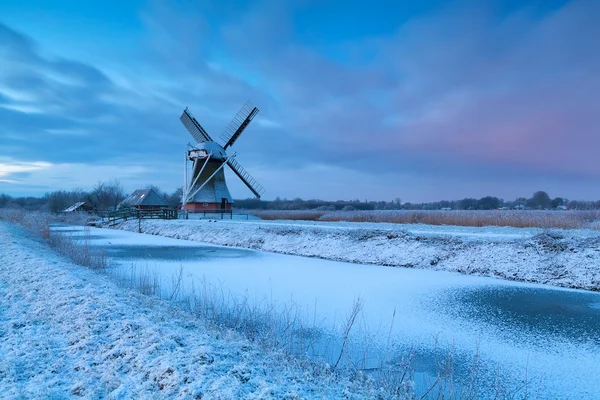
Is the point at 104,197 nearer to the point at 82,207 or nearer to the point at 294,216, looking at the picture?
the point at 82,207

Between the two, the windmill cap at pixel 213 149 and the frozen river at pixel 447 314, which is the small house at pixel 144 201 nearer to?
the windmill cap at pixel 213 149

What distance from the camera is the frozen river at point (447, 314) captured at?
5.06 metres

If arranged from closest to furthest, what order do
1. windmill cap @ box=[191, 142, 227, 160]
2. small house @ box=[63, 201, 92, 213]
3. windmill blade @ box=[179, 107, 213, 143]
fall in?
windmill cap @ box=[191, 142, 227, 160] → windmill blade @ box=[179, 107, 213, 143] → small house @ box=[63, 201, 92, 213]

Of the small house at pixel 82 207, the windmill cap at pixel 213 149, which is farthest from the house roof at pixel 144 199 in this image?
the small house at pixel 82 207

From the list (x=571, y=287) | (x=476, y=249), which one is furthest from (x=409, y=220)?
(x=571, y=287)

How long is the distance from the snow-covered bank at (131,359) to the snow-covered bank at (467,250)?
9452mm

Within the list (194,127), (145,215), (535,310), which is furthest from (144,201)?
(535,310)

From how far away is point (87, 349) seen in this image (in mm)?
4691

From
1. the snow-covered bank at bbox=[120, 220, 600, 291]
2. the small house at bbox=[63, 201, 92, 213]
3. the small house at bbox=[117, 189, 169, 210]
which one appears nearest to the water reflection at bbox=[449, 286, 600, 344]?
the snow-covered bank at bbox=[120, 220, 600, 291]

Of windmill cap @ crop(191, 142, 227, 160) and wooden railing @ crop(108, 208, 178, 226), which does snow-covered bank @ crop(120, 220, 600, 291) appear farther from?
wooden railing @ crop(108, 208, 178, 226)

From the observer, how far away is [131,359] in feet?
14.2

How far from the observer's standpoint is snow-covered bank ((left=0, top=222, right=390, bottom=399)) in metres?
3.71

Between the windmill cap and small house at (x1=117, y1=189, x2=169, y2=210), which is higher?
the windmill cap

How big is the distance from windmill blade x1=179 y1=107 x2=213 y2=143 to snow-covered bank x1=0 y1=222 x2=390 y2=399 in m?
33.2
